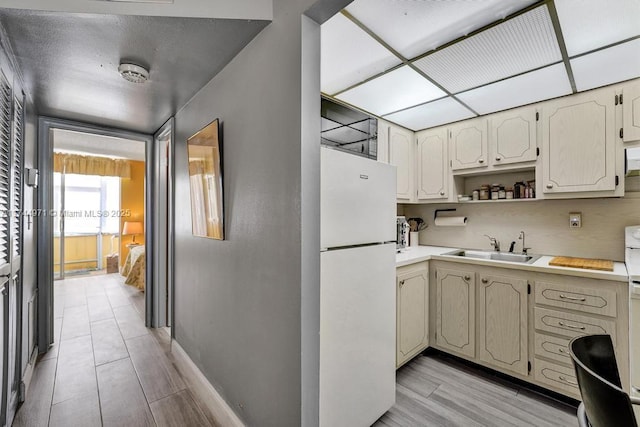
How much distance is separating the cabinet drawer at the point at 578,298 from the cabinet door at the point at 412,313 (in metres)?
0.79

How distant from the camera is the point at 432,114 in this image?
267 centimetres

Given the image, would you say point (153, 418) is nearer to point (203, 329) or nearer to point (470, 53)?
→ point (203, 329)

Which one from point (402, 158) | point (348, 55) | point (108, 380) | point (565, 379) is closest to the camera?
point (348, 55)

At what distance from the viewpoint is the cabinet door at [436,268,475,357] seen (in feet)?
7.61

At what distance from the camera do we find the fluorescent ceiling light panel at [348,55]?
151 centimetres

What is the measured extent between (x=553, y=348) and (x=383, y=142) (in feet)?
6.74

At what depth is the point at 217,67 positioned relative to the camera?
1.73 m

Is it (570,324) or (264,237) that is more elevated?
(264,237)

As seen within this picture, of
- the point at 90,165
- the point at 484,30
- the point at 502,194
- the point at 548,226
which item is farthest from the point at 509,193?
the point at 90,165

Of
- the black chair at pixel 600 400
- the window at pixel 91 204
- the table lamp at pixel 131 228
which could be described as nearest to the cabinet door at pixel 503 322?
the black chair at pixel 600 400

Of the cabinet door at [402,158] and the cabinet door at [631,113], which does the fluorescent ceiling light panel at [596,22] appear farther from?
the cabinet door at [402,158]

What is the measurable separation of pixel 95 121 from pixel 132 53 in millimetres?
1543

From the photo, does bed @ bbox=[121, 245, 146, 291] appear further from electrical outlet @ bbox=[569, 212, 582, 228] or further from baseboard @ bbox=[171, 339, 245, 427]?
electrical outlet @ bbox=[569, 212, 582, 228]

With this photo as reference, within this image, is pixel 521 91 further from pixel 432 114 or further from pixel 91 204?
pixel 91 204
